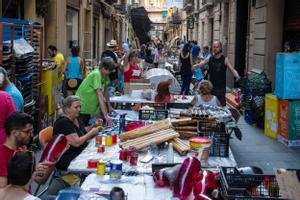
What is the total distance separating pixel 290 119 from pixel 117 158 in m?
5.04

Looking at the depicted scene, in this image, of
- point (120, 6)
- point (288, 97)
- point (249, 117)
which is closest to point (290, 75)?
point (288, 97)

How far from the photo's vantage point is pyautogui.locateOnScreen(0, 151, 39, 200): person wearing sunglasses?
340 cm

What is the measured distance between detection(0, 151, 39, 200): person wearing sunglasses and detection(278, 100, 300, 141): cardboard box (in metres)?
6.61

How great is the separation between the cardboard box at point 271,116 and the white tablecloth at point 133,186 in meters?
6.05

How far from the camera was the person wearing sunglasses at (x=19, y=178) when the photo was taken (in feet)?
11.1

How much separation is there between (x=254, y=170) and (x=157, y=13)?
7905 centimetres

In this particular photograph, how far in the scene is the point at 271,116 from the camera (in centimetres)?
1034

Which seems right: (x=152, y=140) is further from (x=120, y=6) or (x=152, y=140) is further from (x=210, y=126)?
(x=120, y=6)

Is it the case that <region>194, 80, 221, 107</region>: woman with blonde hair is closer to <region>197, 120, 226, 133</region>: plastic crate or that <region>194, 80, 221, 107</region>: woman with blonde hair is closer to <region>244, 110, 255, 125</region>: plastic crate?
<region>197, 120, 226, 133</region>: plastic crate

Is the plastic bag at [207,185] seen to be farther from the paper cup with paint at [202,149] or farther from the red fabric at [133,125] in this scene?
the red fabric at [133,125]

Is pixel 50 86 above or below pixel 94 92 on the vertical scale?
below

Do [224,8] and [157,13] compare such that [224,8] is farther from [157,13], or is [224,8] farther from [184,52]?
[157,13]

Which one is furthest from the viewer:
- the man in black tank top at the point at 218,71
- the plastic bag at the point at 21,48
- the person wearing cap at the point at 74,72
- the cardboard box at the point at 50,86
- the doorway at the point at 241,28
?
the doorway at the point at 241,28

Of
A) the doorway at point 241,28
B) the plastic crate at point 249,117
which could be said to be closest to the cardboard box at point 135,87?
the plastic crate at point 249,117
